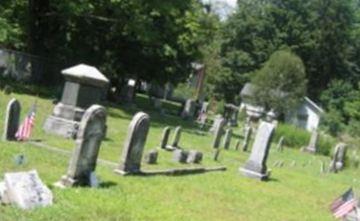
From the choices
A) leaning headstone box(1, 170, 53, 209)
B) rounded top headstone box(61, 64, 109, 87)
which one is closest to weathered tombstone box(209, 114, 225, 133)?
rounded top headstone box(61, 64, 109, 87)

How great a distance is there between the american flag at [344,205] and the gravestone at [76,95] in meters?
7.50

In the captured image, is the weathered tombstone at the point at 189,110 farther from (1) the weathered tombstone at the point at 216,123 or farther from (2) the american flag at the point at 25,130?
(2) the american flag at the point at 25,130

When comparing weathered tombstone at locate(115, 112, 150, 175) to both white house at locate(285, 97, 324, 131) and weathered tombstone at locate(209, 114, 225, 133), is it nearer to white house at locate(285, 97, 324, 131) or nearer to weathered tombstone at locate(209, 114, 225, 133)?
weathered tombstone at locate(209, 114, 225, 133)

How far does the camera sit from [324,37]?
71.2m

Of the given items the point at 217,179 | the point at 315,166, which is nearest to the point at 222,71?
the point at 315,166

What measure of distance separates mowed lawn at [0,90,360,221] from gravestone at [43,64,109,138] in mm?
632

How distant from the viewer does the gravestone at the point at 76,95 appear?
19562 millimetres

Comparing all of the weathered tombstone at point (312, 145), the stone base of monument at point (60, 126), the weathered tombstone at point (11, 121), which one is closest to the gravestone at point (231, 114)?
the weathered tombstone at point (312, 145)

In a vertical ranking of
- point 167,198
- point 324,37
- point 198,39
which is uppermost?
point 324,37

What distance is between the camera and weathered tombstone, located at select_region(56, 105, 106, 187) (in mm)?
11681

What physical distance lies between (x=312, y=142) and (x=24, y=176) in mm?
30416

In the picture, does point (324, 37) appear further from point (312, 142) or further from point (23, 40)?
point (23, 40)

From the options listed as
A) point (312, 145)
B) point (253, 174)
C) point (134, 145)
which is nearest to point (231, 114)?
point (312, 145)

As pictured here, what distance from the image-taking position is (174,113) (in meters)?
42.5
